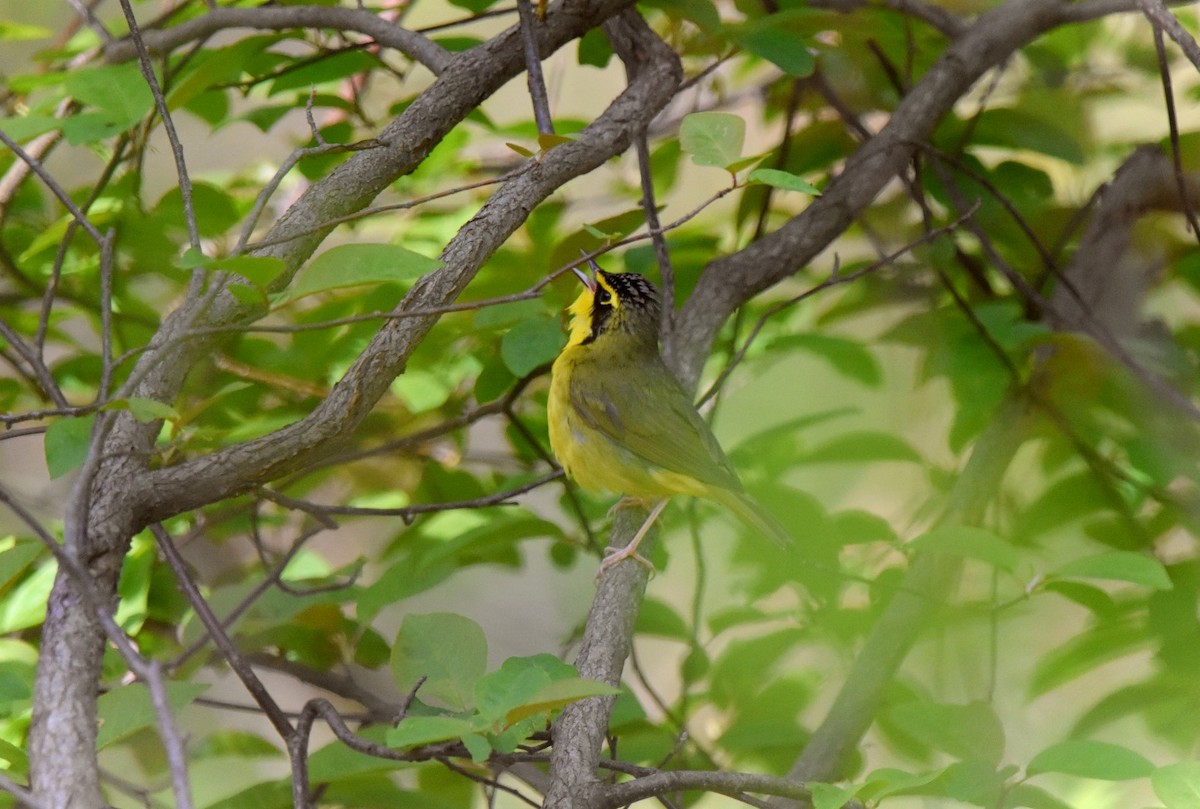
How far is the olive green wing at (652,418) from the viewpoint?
9.68 feet

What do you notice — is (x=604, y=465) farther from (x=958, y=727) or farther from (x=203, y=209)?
(x=958, y=727)

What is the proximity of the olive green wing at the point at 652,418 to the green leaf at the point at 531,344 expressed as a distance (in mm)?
389

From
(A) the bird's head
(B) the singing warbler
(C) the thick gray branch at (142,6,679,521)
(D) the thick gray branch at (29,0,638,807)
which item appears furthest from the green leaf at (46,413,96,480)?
(A) the bird's head

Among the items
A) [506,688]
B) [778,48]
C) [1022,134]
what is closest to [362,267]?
[506,688]

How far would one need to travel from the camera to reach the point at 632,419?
3.26 m

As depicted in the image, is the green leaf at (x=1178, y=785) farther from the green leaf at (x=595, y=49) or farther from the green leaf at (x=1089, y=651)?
the green leaf at (x=595, y=49)

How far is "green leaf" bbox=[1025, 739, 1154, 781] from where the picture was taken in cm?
142

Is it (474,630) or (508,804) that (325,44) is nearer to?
(474,630)

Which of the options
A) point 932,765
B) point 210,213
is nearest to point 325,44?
point 210,213

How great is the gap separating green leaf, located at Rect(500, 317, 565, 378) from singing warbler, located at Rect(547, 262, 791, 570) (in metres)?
0.34

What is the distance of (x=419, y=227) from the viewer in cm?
316

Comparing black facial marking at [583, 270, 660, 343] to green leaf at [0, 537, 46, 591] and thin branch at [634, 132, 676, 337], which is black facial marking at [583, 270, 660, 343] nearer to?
thin branch at [634, 132, 676, 337]

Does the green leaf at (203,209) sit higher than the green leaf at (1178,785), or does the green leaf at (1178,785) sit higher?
the green leaf at (203,209)

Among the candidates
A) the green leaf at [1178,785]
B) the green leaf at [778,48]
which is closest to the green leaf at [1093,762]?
the green leaf at [1178,785]
